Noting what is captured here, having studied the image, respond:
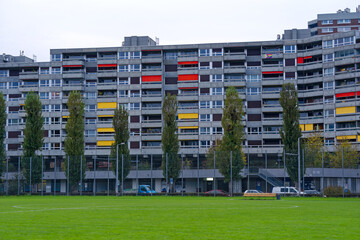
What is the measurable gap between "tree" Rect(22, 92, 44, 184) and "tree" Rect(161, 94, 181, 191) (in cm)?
1926

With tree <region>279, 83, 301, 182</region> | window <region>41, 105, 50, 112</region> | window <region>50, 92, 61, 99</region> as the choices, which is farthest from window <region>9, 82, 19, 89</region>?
tree <region>279, 83, 301, 182</region>

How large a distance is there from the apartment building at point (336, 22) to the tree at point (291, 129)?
228 feet

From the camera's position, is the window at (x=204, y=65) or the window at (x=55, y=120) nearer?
the window at (x=204, y=65)

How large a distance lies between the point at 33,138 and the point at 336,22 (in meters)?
93.2

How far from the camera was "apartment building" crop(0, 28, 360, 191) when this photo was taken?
4387 inches

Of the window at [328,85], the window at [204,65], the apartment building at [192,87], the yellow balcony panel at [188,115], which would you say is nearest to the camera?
the apartment building at [192,87]

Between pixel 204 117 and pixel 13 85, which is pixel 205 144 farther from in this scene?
pixel 13 85

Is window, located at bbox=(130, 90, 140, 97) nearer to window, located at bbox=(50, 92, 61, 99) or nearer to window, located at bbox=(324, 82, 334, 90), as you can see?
window, located at bbox=(50, 92, 61, 99)

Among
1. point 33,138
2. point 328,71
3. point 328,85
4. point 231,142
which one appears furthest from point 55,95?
point 328,71

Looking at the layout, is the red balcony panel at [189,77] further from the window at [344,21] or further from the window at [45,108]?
the window at [344,21]

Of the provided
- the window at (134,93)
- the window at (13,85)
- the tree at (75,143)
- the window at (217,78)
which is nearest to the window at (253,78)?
the window at (217,78)

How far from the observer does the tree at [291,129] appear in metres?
74.1
